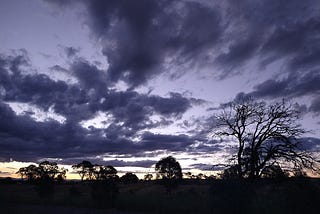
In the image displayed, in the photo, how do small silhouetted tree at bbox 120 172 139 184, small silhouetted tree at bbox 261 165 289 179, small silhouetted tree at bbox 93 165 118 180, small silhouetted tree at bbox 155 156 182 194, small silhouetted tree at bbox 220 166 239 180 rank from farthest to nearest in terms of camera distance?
small silhouetted tree at bbox 120 172 139 184 < small silhouetted tree at bbox 155 156 182 194 < small silhouetted tree at bbox 93 165 118 180 < small silhouetted tree at bbox 261 165 289 179 < small silhouetted tree at bbox 220 166 239 180

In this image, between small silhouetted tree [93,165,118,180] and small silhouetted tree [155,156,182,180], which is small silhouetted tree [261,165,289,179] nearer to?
small silhouetted tree [93,165,118,180]

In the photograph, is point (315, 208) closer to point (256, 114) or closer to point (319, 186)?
point (319, 186)

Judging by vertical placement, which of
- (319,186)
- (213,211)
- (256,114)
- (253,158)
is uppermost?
(256,114)

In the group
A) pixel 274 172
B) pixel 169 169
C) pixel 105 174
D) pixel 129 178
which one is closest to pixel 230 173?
pixel 274 172

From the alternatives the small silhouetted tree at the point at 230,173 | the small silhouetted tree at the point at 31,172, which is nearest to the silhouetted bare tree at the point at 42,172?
the small silhouetted tree at the point at 31,172

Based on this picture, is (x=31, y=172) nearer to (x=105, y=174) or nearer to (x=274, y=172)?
(x=105, y=174)

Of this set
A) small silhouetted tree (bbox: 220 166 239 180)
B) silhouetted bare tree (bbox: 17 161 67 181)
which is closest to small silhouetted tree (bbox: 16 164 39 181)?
silhouetted bare tree (bbox: 17 161 67 181)

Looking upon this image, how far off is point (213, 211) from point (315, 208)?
380 inches

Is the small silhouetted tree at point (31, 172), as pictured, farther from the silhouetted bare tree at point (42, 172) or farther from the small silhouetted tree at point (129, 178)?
the small silhouetted tree at point (129, 178)

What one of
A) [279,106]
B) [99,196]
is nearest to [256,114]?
[279,106]

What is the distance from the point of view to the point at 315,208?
22.0 metres

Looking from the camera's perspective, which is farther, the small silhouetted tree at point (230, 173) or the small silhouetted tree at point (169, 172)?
the small silhouetted tree at point (169, 172)

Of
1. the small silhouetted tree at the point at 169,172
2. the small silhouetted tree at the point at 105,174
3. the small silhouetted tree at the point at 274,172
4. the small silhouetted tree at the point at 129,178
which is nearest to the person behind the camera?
the small silhouetted tree at the point at 274,172

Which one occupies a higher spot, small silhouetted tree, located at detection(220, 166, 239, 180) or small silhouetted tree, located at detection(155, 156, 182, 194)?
small silhouetted tree, located at detection(155, 156, 182, 194)
